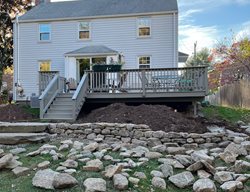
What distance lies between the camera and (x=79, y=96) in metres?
9.78

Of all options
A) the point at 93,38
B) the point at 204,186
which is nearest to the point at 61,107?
the point at 204,186

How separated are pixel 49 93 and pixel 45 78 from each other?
132 cm

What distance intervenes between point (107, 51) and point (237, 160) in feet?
34.7

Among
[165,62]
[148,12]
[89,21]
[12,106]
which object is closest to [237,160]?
[12,106]

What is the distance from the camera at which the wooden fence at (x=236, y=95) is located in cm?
1382

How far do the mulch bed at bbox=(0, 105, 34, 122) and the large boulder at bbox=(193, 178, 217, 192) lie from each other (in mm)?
6815

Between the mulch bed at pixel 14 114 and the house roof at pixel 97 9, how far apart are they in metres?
6.70

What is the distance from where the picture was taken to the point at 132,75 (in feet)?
35.0

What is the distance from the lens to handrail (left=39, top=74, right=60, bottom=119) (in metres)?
9.57

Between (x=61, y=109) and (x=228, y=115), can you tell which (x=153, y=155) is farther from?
(x=228, y=115)

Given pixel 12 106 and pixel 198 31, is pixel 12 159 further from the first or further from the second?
pixel 198 31

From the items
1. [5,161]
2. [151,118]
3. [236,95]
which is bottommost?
[5,161]

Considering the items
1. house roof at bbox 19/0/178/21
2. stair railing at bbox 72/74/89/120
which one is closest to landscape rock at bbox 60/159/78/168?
stair railing at bbox 72/74/89/120

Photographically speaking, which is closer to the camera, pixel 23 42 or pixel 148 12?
pixel 148 12
